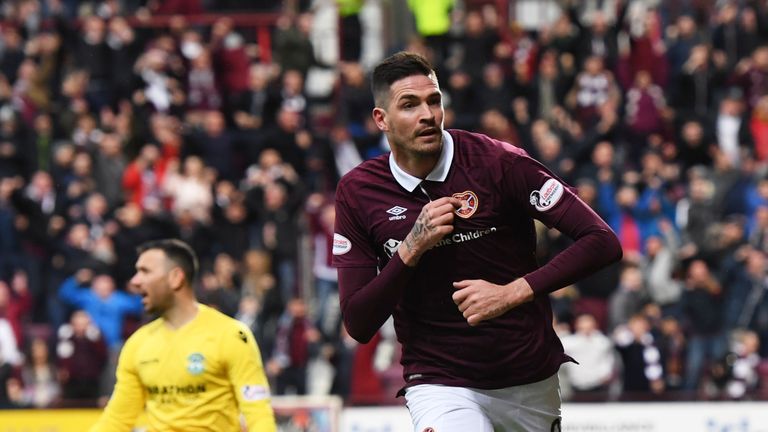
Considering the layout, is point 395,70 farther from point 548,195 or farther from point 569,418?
point 569,418

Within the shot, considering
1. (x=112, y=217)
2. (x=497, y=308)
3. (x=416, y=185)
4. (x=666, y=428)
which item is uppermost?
(x=416, y=185)

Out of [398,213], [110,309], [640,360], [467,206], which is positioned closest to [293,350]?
[110,309]

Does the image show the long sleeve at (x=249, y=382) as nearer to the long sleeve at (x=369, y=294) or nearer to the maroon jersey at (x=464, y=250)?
the maroon jersey at (x=464, y=250)

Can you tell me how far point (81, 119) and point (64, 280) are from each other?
2779mm

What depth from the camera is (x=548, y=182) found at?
19.9 ft

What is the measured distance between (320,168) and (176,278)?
10480 millimetres

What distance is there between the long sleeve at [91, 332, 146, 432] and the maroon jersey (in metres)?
2.25

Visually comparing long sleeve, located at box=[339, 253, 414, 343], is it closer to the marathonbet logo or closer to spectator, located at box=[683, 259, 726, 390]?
the marathonbet logo

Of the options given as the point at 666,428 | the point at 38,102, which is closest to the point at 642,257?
the point at 666,428

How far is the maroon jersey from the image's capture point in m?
6.15

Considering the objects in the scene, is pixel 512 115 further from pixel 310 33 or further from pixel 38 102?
pixel 38 102

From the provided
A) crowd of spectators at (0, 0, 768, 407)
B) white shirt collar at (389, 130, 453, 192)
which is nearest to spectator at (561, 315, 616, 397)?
crowd of spectators at (0, 0, 768, 407)

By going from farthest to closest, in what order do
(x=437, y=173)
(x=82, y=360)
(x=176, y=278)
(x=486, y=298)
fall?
1. (x=82, y=360)
2. (x=176, y=278)
3. (x=437, y=173)
4. (x=486, y=298)

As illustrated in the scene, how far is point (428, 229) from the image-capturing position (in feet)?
19.1
